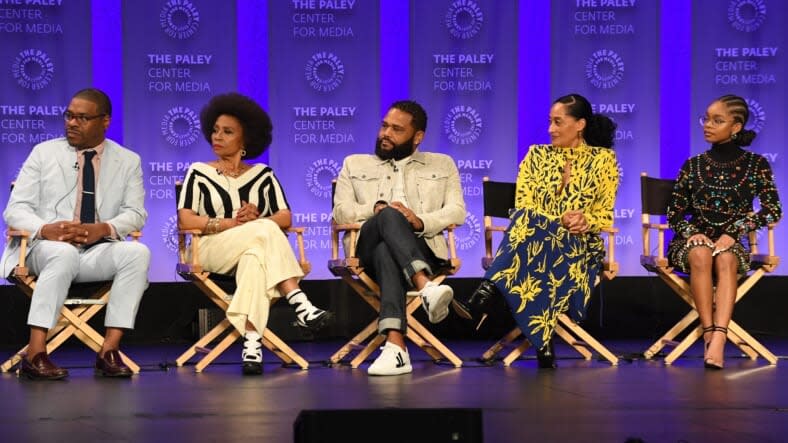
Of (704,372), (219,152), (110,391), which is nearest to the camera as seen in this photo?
(110,391)

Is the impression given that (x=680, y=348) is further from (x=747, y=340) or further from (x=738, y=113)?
(x=738, y=113)

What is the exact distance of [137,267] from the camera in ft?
16.4

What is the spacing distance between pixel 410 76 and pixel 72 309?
307cm

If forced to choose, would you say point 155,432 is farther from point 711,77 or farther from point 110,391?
point 711,77

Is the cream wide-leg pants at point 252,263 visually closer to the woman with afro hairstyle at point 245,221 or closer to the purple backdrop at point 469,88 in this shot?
the woman with afro hairstyle at point 245,221

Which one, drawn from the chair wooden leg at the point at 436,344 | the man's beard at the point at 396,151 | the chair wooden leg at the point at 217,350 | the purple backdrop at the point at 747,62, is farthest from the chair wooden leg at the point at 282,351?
the purple backdrop at the point at 747,62

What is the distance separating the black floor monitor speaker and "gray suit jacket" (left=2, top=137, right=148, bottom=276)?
2992 millimetres

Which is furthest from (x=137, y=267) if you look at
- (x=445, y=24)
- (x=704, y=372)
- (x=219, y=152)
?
(x=445, y=24)

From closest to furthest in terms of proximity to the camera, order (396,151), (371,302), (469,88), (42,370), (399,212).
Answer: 1. (42,370)
2. (399,212)
3. (371,302)
4. (396,151)
5. (469,88)

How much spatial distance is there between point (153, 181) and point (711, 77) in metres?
3.71

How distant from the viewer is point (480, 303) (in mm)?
5098

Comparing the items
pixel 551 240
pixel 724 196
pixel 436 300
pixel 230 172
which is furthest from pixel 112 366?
pixel 724 196

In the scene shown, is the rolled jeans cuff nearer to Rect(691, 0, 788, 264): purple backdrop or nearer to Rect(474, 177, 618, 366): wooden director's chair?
Rect(474, 177, 618, 366): wooden director's chair

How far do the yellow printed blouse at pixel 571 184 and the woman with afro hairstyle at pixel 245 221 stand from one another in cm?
121
